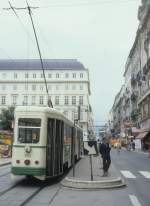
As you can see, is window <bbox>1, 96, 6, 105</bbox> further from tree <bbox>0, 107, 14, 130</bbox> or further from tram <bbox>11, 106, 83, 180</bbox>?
tram <bbox>11, 106, 83, 180</bbox>

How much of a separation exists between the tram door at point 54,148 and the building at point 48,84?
11277 cm

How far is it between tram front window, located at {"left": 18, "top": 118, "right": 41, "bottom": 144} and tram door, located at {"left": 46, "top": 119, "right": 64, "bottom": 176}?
47 cm

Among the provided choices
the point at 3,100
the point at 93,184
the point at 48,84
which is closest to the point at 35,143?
the point at 93,184

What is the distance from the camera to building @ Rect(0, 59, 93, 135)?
439 feet

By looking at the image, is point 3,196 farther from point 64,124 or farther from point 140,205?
point 64,124

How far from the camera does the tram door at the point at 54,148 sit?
53.4 ft

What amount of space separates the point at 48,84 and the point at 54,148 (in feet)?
397

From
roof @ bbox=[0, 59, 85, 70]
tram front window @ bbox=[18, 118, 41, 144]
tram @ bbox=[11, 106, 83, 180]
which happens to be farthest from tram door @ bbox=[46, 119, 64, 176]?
roof @ bbox=[0, 59, 85, 70]

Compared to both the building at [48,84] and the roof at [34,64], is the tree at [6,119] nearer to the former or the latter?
the building at [48,84]

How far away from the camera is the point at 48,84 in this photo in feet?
452

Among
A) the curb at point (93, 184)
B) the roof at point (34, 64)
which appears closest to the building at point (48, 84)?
the roof at point (34, 64)

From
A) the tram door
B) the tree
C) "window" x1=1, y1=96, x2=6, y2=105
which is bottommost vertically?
the tram door

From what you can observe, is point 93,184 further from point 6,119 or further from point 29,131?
point 6,119

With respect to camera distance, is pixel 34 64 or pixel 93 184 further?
pixel 34 64
